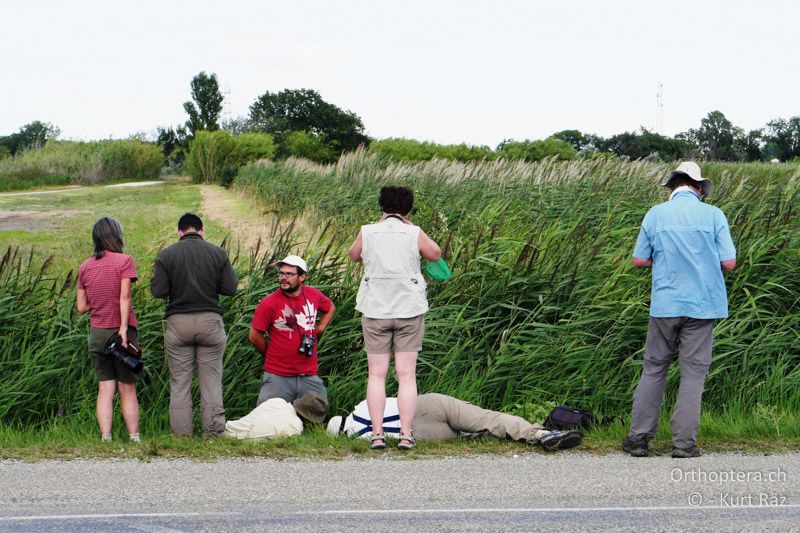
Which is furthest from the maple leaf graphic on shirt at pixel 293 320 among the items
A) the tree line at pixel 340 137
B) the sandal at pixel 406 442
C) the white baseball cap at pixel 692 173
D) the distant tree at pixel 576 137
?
the distant tree at pixel 576 137

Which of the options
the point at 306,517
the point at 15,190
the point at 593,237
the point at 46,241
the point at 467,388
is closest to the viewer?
the point at 306,517

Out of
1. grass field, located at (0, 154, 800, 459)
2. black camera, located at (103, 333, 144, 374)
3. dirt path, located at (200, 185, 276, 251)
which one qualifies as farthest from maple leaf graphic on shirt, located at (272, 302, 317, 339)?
dirt path, located at (200, 185, 276, 251)

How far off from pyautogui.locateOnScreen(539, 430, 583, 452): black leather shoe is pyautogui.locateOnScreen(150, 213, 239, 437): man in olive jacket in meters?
2.60

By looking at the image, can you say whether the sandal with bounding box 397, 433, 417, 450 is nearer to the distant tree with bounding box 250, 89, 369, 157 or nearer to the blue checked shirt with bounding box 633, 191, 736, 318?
the blue checked shirt with bounding box 633, 191, 736, 318

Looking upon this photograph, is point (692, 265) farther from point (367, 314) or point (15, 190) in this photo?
point (15, 190)

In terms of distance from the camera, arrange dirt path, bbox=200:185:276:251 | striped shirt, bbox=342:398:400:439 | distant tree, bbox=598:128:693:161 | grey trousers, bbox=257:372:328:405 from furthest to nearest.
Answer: distant tree, bbox=598:128:693:161, dirt path, bbox=200:185:276:251, grey trousers, bbox=257:372:328:405, striped shirt, bbox=342:398:400:439

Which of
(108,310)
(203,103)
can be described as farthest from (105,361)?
(203,103)

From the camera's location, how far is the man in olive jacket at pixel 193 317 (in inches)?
302

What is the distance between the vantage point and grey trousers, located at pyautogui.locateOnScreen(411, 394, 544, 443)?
7395 millimetres

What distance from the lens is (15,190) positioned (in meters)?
49.5

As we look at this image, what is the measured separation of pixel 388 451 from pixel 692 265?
2.64 meters

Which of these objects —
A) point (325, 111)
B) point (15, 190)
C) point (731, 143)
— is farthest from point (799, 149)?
point (15, 190)

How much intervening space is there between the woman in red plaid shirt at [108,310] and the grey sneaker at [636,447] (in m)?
3.79

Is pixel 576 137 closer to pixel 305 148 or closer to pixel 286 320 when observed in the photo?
pixel 305 148
